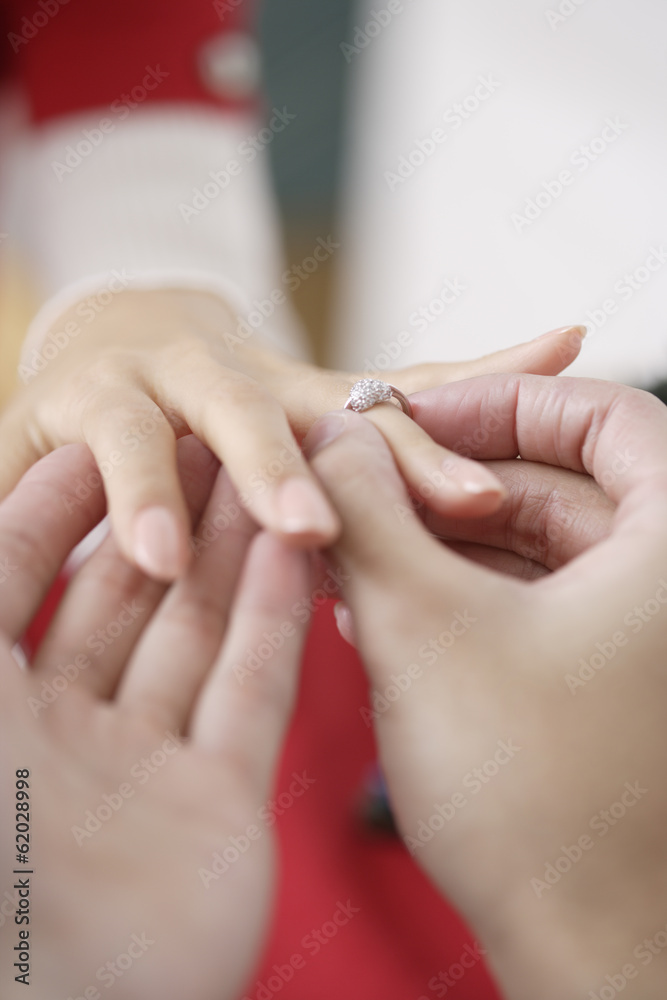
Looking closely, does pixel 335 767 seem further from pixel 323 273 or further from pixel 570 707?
pixel 323 273

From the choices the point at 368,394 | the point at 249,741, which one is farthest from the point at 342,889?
the point at 368,394

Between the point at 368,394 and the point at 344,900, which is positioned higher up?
the point at 368,394

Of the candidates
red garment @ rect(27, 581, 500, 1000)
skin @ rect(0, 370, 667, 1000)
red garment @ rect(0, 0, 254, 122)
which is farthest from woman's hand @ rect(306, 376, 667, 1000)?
red garment @ rect(0, 0, 254, 122)

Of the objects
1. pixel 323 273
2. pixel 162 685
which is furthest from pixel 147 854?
pixel 323 273

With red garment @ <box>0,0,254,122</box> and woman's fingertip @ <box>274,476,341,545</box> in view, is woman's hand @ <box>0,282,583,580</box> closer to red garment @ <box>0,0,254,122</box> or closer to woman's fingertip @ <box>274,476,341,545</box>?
woman's fingertip @ <box>274,476,341,545</box>

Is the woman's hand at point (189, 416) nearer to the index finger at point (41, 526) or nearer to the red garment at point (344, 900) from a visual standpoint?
the index finger at point (41, 526)

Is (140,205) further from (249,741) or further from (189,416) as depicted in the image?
(249,741)

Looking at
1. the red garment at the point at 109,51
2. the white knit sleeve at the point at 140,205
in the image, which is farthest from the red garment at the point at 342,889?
the red garment at the point at 109,51
